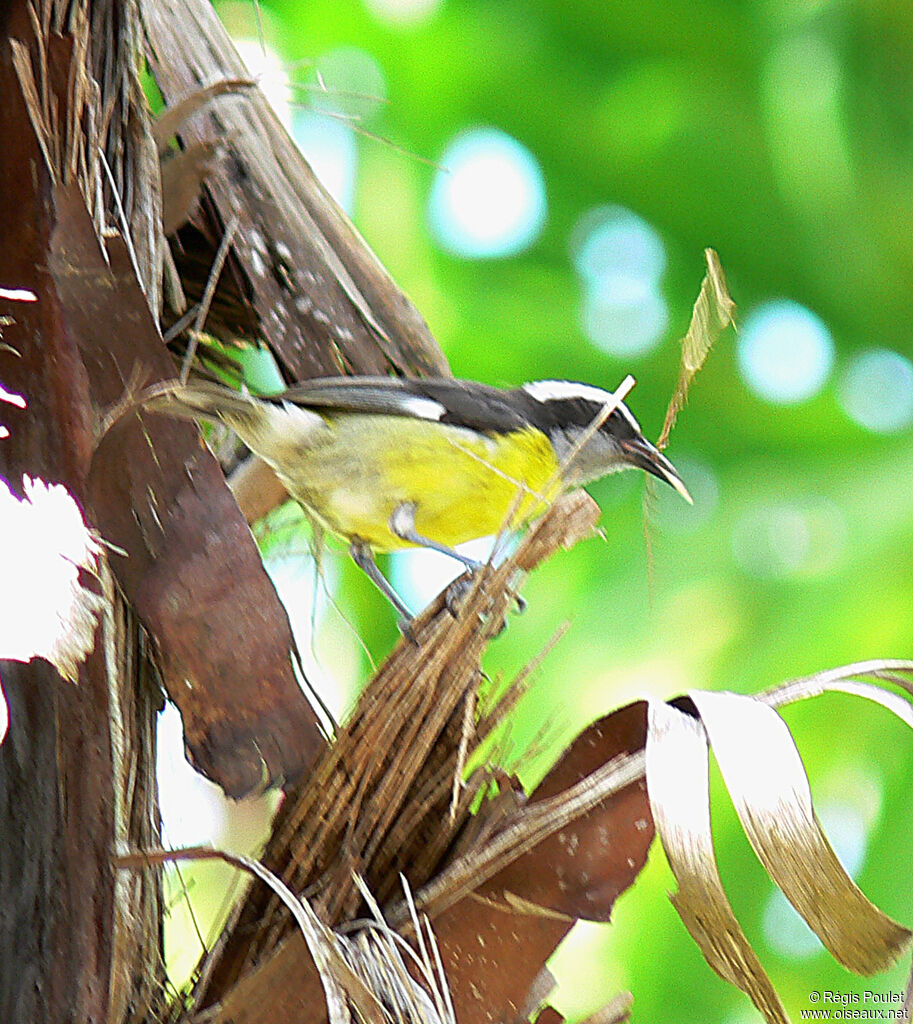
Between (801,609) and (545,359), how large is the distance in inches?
42.0

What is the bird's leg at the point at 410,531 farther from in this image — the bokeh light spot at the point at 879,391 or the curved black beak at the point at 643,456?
the bokeh light spot at the point at 879,391

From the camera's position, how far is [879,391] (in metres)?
3.87

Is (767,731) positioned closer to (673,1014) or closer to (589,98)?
(673,1014)

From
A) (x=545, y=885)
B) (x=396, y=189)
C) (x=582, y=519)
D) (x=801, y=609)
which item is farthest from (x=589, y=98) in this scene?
(x=545, y=885)

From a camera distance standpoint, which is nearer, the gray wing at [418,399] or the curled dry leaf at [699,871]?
the curled dry leaf at [699,871]

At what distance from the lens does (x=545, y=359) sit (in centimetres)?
397

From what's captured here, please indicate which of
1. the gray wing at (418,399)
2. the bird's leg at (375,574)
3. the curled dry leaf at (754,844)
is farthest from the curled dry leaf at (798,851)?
the gray wing at (418,399)

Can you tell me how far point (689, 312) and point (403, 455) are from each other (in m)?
2.05

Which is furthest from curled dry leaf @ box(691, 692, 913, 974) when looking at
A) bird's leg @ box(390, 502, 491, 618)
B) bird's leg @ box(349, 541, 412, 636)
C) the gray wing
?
bird's leg @ box(390, 502, 491, 618)

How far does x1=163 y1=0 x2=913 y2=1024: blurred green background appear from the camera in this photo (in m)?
3.50

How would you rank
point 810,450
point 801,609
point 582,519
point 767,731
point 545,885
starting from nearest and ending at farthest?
point 767,731 → point 545,885 → point 582,519 → point 801,609 → point 810,450

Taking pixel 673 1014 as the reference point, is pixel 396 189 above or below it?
above

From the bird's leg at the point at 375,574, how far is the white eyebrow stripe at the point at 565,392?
45cm

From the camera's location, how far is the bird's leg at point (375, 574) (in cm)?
187
